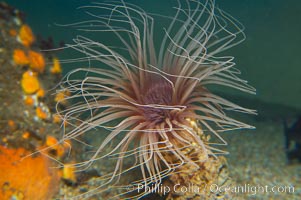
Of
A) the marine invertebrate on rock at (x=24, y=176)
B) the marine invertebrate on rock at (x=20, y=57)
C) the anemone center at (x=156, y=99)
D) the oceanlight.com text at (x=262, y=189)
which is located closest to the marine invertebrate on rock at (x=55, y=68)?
the marine invertebrate on rock at (x=20, y=57)

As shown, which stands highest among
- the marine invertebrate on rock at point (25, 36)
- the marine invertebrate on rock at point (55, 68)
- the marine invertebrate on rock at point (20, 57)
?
the marine invertebrate on rock at point (25, 36)

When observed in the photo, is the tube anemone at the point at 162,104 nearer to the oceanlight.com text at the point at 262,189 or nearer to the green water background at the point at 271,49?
the oceanlight.com text at the point at 262,189

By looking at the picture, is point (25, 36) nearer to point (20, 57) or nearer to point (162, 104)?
point (20, 57)

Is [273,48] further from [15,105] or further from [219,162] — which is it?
[15,105]

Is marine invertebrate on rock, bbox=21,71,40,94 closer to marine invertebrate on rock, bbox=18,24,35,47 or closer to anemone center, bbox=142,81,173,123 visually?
marine invertebrate on rock, bbox=18,24,35,47

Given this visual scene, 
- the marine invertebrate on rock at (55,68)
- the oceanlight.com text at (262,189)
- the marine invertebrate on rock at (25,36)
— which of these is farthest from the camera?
the marine invertebrate on rock at (55,68)

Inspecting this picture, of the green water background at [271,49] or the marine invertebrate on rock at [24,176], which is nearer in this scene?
the marine invertebrate on rock at [24,176]

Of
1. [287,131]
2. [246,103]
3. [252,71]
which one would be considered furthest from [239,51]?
[287,131]
